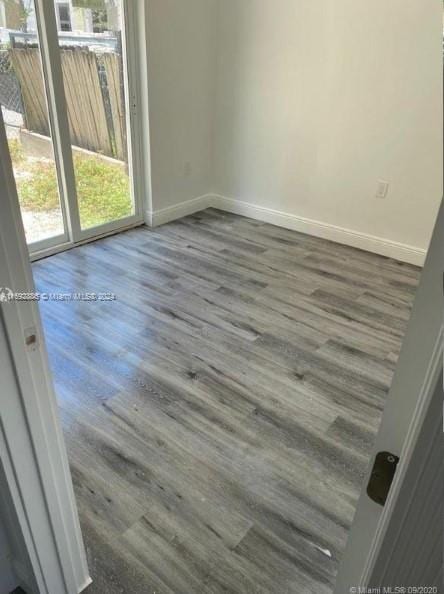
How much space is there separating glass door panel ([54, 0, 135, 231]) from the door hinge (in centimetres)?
319

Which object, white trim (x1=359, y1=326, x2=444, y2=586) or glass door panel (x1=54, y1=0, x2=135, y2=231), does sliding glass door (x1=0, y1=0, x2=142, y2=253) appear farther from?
white trim (x1=359, y1=326, x2=444, y2=586)

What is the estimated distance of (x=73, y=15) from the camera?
9.66 feet

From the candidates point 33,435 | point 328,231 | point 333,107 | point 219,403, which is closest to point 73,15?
point 333,107

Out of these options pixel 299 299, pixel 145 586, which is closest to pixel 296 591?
pixel 145 586

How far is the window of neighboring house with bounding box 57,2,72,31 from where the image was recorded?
286cm

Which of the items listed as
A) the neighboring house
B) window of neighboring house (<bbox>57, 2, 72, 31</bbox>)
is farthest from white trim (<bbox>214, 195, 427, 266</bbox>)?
window of neighboring house (<bbox>57, 2, 72, 31</bbox>)

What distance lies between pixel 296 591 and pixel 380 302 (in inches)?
77.5

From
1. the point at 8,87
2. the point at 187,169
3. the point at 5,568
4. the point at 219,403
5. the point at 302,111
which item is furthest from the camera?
the point at 187,169

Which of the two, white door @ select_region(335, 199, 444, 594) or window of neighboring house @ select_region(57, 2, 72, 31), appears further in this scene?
window of neighboring house @ select_region(57, 2, 72, 31)

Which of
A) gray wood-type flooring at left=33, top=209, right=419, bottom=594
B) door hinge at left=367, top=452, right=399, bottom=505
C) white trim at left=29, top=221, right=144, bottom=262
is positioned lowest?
gray wood-type flooring at left=33, top=209, right=419, bottom=594

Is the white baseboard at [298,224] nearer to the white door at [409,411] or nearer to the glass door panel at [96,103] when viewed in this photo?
the glass door panel at [96,103]

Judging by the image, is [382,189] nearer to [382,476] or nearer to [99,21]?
[99,21]

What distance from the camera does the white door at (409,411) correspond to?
0.45 m

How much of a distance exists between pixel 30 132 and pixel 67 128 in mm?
250
